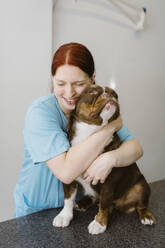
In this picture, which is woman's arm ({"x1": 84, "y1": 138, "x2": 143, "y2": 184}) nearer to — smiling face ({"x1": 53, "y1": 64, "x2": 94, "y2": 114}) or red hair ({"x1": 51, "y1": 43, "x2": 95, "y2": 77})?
smiling face ({"x1": 53, "y1": 64, "x2": 94, "y2": 114})

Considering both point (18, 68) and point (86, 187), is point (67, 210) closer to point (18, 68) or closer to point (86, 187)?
point (86, 187)

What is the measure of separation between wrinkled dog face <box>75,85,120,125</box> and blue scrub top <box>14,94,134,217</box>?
0.38 ft

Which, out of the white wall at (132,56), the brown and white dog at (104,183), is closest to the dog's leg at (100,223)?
the brown and white dog at (104,183)

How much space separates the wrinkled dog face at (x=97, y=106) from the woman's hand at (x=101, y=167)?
13cm

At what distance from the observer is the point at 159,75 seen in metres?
2.66

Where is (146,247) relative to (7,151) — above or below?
above

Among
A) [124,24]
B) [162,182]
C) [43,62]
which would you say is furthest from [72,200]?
[124,24]

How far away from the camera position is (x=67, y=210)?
3.28 ft

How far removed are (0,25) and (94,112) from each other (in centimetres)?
110

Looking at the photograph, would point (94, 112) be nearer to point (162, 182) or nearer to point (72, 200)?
point (72, 200)

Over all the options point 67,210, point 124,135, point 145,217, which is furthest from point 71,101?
point 145,217

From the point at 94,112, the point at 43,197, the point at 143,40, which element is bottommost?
the point at 43,197

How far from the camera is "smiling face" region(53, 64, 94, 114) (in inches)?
39.6

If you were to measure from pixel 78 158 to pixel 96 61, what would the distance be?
4.84ft
